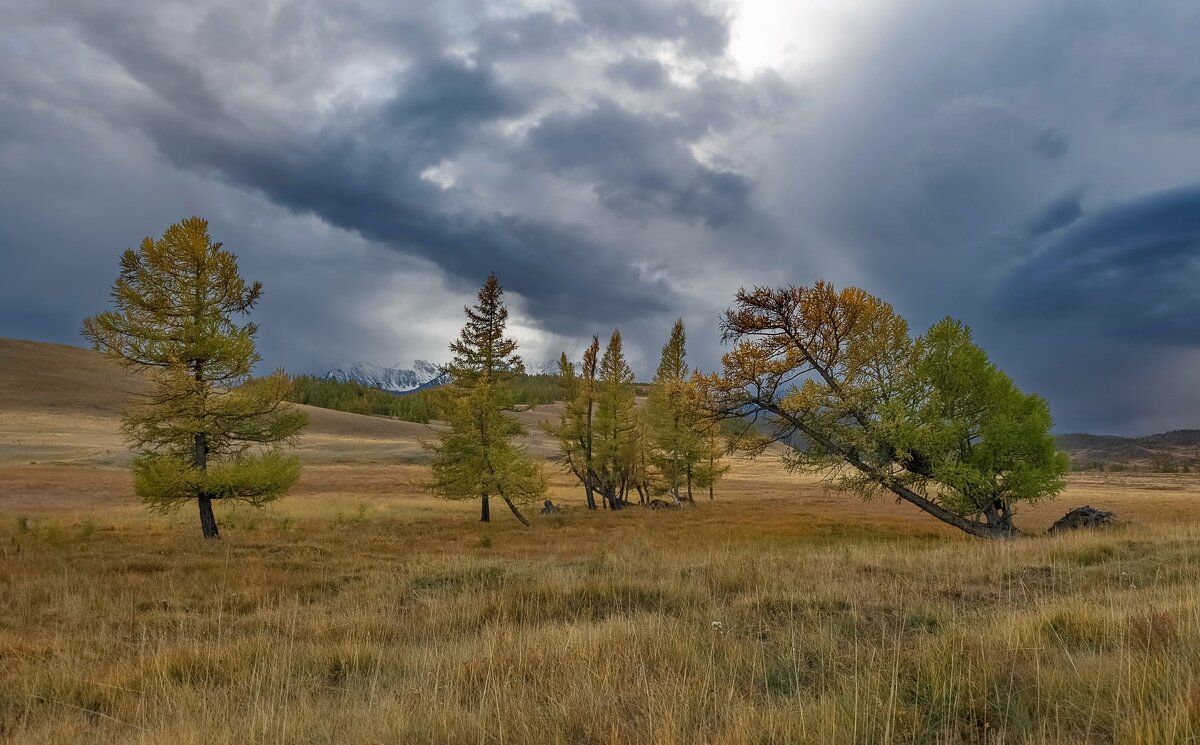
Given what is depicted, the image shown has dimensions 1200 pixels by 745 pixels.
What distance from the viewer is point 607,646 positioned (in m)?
5.88

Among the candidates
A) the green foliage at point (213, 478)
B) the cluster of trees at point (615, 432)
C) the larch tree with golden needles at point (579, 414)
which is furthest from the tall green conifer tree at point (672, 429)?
the green foliage at point (213, 478)

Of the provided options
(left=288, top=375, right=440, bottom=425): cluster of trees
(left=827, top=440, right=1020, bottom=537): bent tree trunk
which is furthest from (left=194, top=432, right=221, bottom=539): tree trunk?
(left=288, top=375, right=440, bottom=425): cluster of trees

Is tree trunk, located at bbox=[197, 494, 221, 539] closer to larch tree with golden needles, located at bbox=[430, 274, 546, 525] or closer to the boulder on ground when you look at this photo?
larch tree with golden needles, located at bbox=[430, 274, 546, 525]

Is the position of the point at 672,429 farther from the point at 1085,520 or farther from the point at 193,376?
the point at 193,376

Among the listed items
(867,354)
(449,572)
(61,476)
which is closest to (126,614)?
(449,572)

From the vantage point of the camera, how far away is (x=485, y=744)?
3.76 m

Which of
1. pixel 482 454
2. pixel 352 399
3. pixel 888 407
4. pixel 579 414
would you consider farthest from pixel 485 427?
pixel 352 399

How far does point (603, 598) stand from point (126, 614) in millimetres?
7703

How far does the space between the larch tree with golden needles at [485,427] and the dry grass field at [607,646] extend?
12.3 m

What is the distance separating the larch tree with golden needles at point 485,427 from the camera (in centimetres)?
3175

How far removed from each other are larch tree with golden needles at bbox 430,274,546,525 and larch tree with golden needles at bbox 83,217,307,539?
1033 centimetres

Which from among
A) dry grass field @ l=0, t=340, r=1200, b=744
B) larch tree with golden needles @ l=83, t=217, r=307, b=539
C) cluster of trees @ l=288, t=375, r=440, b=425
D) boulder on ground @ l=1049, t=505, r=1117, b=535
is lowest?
boulder on ground @ l=1049, t=505, r=1117, b=535

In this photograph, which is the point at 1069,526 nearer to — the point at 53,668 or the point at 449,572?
the point at 449,572

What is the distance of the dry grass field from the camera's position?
395 cm
